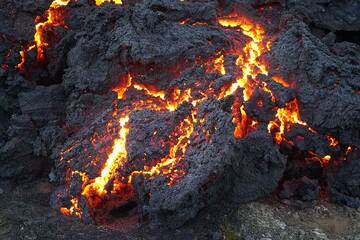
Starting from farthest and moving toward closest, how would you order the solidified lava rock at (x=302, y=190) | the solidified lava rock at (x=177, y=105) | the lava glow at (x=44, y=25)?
the lava glow at (x=44, y=25), the solidified lava rock at (x=302, y=190), the solidified lava rock at (x=177, y=105)

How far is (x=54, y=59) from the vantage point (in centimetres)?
534

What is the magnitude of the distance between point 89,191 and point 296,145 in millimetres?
2272

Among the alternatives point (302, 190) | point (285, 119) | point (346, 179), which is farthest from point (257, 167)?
point (346, 179)

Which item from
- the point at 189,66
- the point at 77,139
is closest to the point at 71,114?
the point at 77,139

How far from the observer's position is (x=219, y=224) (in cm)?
416

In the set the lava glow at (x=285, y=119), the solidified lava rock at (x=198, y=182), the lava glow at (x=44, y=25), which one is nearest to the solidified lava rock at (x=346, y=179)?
the lava glow at (x=285, y=119)

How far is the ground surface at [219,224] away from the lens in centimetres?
403

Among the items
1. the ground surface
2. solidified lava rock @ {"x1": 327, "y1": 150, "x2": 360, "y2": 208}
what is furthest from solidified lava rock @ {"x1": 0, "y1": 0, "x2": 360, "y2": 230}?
the ground surface

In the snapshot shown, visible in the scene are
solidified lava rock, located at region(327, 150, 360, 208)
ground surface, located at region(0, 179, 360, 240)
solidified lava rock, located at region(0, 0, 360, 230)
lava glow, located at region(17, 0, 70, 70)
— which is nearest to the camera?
Answer: ground surface, located at region(0, 179, 360, 240)

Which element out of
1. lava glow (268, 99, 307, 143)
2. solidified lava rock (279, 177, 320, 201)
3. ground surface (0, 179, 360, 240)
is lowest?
ground surface (0, 179, 360, 240)

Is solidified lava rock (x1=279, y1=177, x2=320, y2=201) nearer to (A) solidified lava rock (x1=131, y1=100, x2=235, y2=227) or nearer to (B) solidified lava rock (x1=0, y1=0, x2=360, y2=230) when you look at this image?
(B) solidified lava rock (x1=0, y1=0, x2=360, y2=230)

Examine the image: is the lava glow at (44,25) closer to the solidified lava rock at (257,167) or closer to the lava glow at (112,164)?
the lava glow at (112,164)

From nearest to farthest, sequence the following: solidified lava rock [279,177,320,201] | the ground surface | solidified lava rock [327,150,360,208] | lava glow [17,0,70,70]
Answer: the ground surface, solidified lava rock [279,177,320,201], solidified lava rock [327,150,360,208], lava glow [17,0,70,70]

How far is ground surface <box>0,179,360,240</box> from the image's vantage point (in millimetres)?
4031
